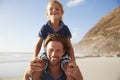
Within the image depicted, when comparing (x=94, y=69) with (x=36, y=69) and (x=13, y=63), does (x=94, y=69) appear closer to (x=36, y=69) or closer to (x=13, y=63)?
(x=13, y=63)

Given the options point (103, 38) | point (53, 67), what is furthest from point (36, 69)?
point (103, 38)

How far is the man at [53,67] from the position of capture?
0.90 metres

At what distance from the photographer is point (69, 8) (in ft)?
7.50

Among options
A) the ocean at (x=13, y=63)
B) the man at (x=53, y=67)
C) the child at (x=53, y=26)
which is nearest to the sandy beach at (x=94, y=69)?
the ocean at (x=13, y=63)

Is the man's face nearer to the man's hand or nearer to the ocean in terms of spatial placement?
the man's hand

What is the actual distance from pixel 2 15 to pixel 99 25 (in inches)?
30.1

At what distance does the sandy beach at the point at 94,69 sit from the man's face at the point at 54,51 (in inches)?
42.9

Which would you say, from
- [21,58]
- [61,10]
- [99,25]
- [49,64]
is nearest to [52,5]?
[61,10]

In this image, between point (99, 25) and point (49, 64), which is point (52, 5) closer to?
point (49, 64)

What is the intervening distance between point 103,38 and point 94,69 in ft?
1.24

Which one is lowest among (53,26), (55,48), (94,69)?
(94,69)

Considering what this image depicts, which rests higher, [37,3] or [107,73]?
[37,3]

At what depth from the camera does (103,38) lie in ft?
7.89

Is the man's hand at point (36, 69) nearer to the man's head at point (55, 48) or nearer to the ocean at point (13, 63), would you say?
the man's head at point (55, 48)
